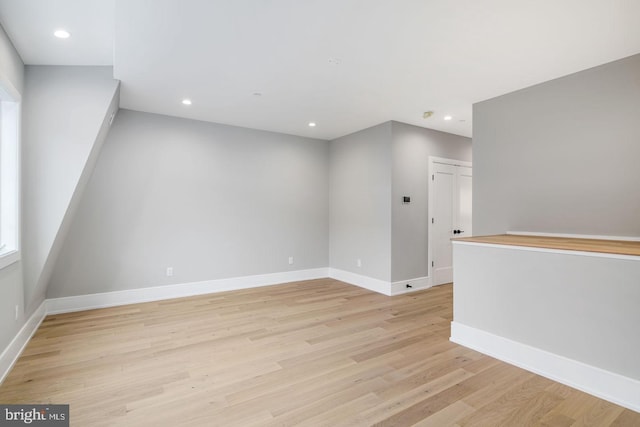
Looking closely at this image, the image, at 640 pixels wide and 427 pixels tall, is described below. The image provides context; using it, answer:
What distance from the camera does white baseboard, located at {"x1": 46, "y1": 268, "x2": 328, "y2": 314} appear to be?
3830mm

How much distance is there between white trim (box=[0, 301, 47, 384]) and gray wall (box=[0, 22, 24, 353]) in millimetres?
53

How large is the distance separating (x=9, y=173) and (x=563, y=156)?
17.3 ft

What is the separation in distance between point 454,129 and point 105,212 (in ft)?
17.7

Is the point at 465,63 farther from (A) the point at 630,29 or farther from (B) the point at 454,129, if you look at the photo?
(B) the point at 454,129

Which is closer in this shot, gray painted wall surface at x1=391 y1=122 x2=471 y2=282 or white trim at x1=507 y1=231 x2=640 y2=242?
white trim at x1=507 y1=231 x2=640 y2=242

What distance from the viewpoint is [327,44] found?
251 cm

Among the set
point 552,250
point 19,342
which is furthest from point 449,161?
point 19,342

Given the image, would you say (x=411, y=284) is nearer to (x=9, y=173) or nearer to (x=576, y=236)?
(x=576, y=236)

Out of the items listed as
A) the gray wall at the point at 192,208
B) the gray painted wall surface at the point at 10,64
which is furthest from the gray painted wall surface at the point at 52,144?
the gray wall at the point at 192,208

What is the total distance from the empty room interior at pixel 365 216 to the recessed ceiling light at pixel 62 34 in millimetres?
18

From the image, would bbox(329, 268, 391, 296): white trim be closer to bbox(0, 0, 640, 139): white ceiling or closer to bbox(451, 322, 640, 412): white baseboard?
bbox(451, 322, 640, 412): white baseboard

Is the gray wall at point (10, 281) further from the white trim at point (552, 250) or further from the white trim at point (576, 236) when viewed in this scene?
the white trim at point (576, 236)

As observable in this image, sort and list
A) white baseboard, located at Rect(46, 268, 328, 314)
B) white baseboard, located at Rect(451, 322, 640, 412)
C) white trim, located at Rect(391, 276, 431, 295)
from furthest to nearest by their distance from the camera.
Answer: white trim, located at Rect(391, 276, 431, 295), white baseboard, located at Rect(46, 268, 328, 314), white baseboard, located at Rect(451, 322, 640, 412)

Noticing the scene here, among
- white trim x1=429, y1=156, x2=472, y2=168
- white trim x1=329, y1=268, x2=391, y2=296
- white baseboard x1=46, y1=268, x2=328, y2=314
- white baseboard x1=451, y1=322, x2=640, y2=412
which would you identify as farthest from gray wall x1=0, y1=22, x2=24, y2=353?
white trim x1=429, y1=156, x2=472, y2=168
